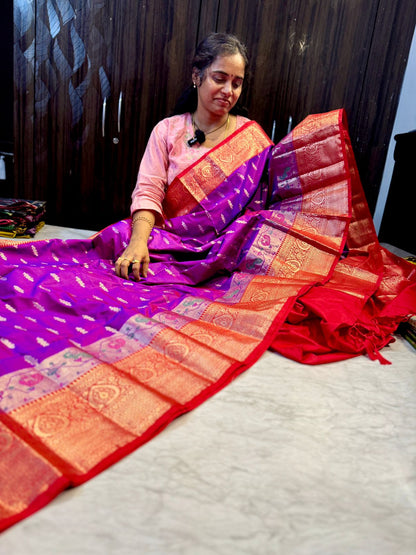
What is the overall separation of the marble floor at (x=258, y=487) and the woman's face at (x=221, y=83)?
4.10ft

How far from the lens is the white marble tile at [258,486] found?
26.4 inches

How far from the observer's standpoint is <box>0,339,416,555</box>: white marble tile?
671 mm

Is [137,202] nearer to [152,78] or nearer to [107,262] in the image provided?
[107,262]

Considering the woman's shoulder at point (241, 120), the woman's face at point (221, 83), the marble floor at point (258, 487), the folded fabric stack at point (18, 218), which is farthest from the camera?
the folded fabric stack at point (18, 218)

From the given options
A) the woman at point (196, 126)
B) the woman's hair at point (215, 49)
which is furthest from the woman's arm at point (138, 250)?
the woman's hair at point (215, 49)

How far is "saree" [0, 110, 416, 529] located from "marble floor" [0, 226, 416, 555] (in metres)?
0.05

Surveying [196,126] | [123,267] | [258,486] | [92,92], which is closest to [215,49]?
[196,126]

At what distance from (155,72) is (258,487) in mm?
2158

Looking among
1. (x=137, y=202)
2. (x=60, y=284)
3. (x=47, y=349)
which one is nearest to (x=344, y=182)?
(x=137, y=202)

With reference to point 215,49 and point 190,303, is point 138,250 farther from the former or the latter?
point 215,49

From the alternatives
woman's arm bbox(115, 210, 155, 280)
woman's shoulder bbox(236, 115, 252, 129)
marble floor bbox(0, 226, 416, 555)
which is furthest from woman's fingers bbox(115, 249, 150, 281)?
woman's shoulder bbox(236, 115, 252, 129)

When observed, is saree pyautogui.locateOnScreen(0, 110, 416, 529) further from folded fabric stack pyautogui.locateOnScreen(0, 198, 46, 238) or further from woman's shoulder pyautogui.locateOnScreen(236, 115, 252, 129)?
folded fabric stack pyautogui.locateOnScreen(0, 198, 46, 238)

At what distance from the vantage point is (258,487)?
0.79m

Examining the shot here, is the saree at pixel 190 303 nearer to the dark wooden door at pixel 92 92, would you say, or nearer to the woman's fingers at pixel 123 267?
the woman's fingers at pixel 123 267
